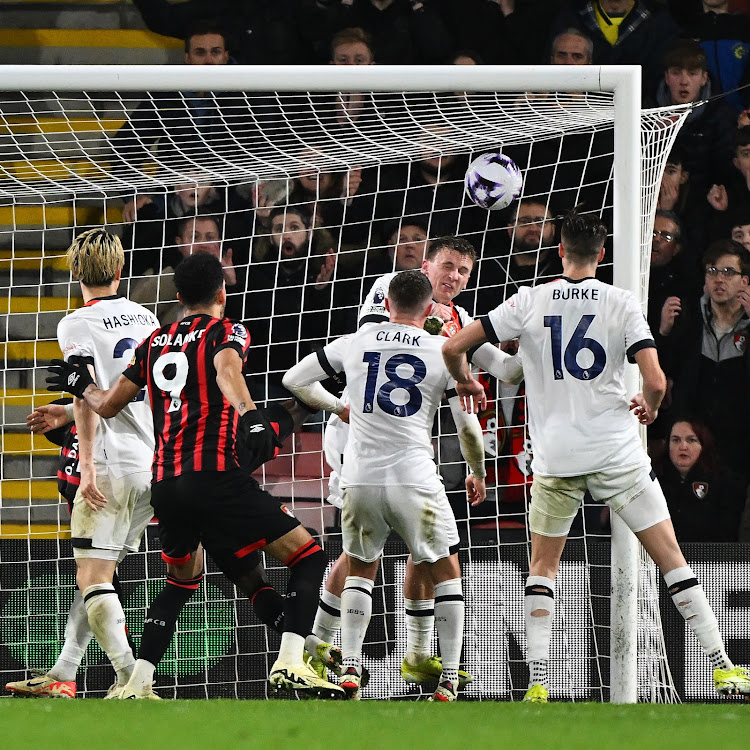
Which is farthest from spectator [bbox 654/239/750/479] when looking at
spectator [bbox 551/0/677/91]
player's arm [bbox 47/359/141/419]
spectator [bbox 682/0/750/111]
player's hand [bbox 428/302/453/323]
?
player's arm [bbox 47/359/141/419]

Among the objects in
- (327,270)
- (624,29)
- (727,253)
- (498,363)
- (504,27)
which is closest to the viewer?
(498,363)

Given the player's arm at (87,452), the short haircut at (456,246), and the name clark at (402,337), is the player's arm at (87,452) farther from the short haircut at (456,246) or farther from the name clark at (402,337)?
the short haircut at (456,246)

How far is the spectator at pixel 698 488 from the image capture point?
7.51 metres

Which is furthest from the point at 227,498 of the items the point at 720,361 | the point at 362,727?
the point at 720,361

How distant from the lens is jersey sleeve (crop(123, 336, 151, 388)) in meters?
5.10

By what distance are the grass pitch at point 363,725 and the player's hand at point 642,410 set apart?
1181 millimetres

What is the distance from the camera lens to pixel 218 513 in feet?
16.0

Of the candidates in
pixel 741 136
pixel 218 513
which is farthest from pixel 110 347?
pixel 741 136

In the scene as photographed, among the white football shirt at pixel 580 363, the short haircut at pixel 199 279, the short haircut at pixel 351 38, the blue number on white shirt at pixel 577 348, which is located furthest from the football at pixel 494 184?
the short haircut at pixel 351 38

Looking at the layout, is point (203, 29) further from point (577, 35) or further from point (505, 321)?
point (505, 321)

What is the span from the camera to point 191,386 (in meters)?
4.98

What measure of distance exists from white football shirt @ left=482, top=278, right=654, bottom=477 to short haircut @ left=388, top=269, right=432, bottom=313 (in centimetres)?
37

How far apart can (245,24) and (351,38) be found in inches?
33.0

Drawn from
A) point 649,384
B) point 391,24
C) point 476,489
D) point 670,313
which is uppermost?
point 391,24
